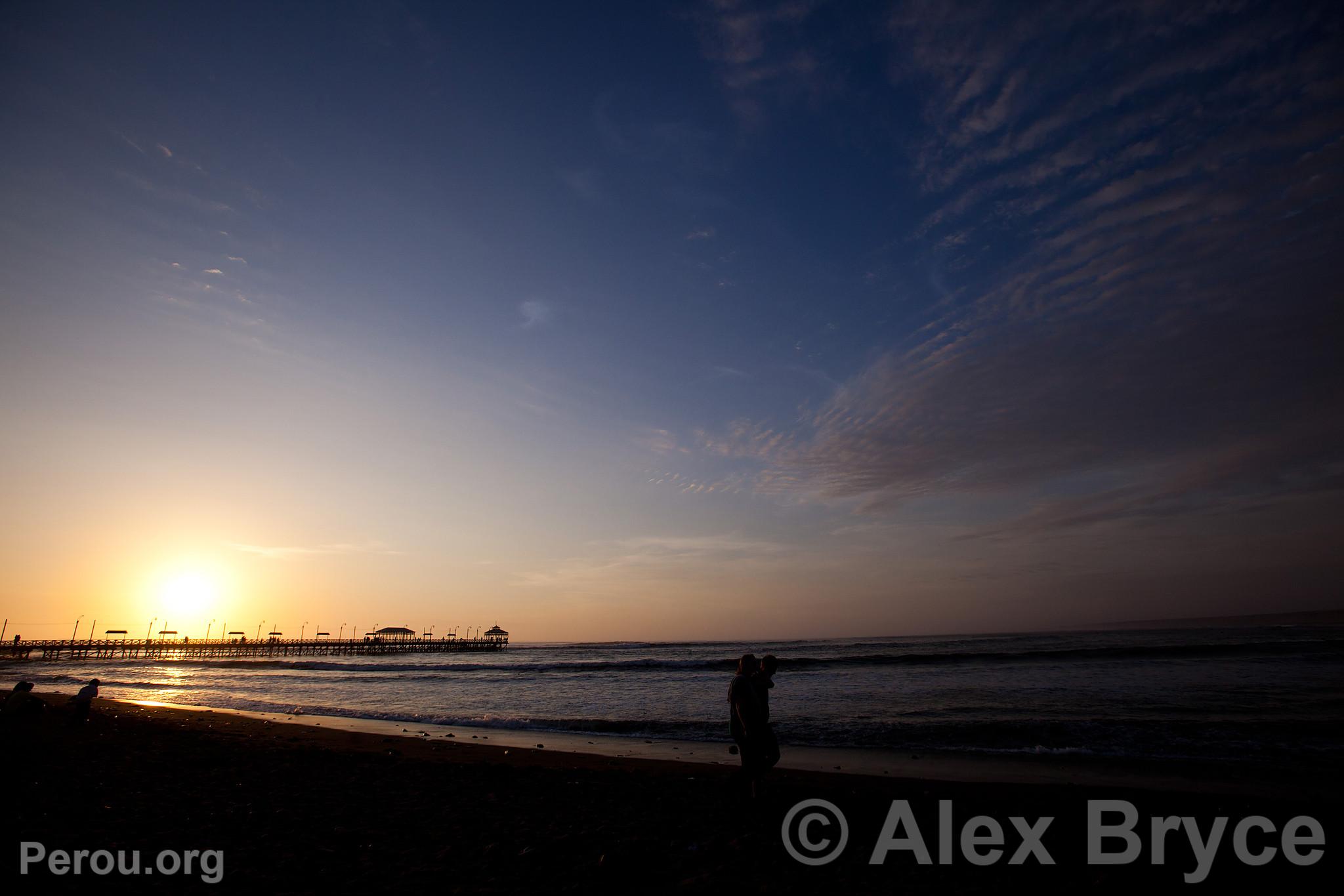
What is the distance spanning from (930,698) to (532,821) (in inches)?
820

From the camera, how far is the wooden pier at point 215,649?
8588 cm

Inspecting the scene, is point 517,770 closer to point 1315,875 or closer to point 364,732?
point 364,732

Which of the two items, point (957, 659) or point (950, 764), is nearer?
point (950, 764)

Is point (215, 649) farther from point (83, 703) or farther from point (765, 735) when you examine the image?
point (765, 735)

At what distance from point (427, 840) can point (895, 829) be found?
5.62 metres

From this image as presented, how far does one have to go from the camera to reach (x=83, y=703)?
16.1 m

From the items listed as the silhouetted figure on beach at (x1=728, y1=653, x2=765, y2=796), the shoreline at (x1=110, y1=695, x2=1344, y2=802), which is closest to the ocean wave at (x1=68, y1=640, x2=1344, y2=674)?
the shoreline at (x1=110, y1=695, x2=1344, y2=802)

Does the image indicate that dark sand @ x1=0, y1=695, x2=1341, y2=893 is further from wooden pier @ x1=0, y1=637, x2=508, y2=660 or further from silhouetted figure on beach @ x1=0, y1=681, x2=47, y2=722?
wooden pier @ x1=0, y1=637, x2=508, y2=660

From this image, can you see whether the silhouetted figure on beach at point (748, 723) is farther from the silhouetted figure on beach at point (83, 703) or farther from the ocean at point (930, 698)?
the silhouetted figure on beach at point (83, 703)

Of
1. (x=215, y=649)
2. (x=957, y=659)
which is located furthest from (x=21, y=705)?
(x=215, y=649)

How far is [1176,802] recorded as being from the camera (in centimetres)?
855

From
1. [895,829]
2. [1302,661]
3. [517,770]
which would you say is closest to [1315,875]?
[895,829]

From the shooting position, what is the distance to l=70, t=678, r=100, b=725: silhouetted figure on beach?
1600cm

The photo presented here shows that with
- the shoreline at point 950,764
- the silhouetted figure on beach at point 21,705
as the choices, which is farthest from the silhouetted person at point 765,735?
the silhouetted figure on beach at point 21,705
